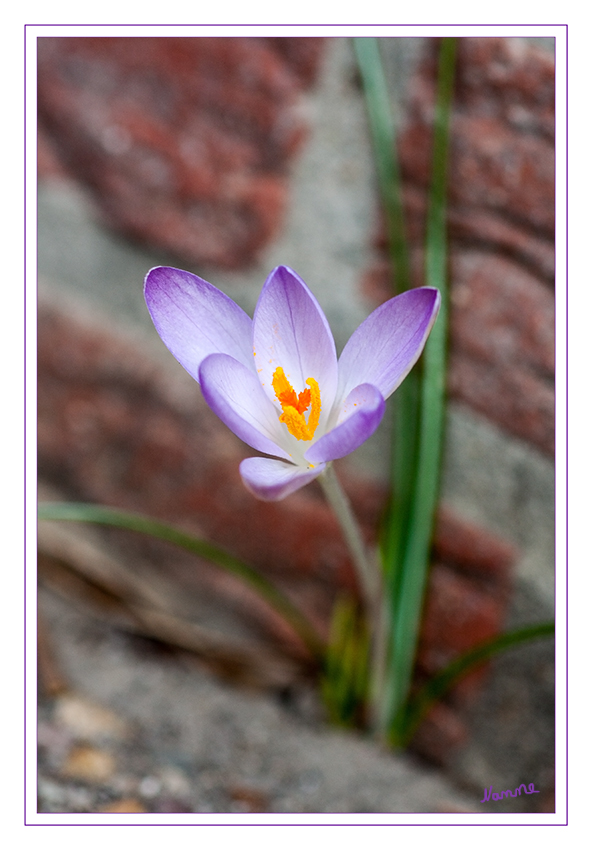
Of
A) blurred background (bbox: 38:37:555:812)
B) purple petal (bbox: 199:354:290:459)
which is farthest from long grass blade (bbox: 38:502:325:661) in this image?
purple petal (bbox: 199:354:290:459)

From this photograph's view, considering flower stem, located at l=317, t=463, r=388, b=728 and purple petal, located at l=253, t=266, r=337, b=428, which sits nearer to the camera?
purple petal, located at l=253, t=266, r=337, b=428

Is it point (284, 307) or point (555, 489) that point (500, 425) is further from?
point (284, 307)

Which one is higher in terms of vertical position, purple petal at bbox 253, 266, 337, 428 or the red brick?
the red brick

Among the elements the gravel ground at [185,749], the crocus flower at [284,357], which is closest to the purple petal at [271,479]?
the crocus flower at [284,357]

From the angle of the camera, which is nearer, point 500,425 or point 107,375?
point 500,425
